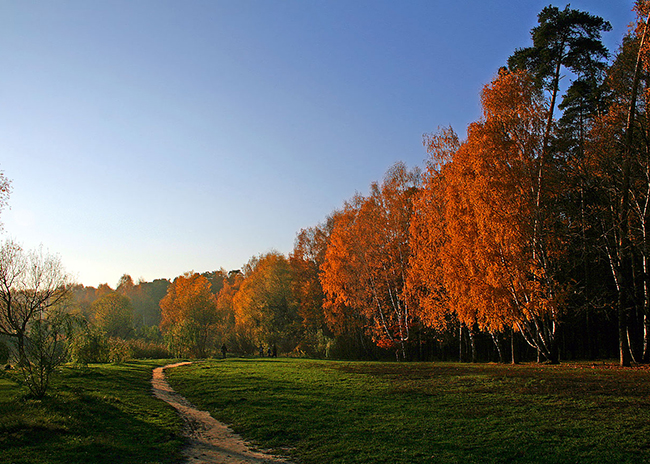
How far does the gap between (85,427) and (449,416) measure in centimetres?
911

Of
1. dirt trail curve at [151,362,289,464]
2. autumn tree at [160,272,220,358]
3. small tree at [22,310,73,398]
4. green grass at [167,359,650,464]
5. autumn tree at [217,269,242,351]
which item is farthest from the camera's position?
autumn tree at [217,269,242,351]

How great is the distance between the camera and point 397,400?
12883mm

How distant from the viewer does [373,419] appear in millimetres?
10664

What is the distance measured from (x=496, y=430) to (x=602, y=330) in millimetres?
25888

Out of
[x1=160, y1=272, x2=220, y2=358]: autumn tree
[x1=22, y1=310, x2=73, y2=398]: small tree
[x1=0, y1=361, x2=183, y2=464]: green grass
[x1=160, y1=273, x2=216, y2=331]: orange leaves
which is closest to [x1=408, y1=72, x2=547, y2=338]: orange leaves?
[x1=0, y1=361, x2=183, y2=464]: green grass

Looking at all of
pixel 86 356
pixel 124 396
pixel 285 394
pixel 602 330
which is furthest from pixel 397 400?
pixel 602 330

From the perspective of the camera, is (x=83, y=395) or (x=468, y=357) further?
(x=468, y=357)

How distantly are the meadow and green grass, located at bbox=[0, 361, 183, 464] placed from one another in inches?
A: 1.1

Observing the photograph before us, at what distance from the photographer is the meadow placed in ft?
25.0

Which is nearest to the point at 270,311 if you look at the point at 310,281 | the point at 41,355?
the point at 310,281

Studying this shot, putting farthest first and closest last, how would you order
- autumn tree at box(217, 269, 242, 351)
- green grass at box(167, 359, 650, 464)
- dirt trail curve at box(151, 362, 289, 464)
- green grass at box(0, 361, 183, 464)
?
autumn tree at box(217, 269, 242, 351) → dirt trail curve at box(151, 362, 289, 464) → green grass at box(0, 361, 183, 464) → green grass at box(167, 359, 650, 464)

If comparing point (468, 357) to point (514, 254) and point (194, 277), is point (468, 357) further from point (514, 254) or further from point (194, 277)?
point (194, 277)

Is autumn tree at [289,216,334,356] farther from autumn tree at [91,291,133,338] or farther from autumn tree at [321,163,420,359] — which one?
autumn tree at [91,291,133,338]

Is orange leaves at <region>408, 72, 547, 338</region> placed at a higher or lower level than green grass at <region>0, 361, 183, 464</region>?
higher
